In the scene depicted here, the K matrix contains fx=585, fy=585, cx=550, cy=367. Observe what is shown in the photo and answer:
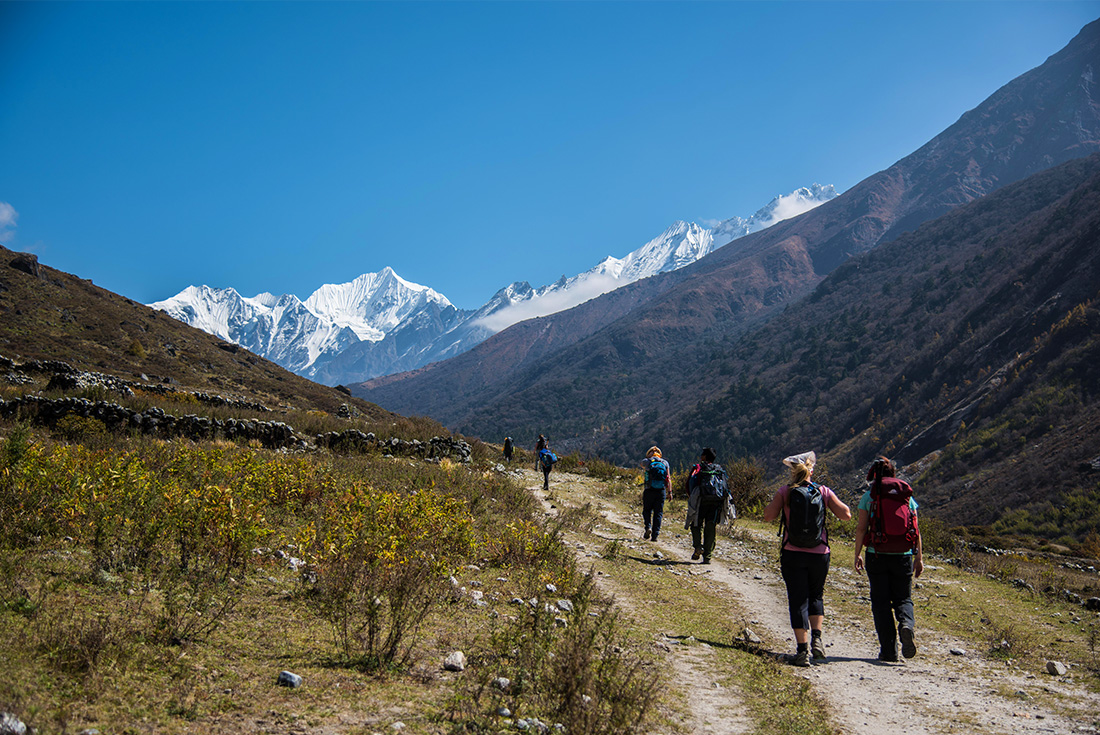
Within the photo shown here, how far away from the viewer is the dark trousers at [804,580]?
615cm

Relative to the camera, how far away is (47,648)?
3.66 m

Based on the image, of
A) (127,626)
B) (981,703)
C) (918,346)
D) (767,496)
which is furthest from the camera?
(918,346)

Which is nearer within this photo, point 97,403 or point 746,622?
point 746,622

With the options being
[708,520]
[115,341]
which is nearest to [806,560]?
[708,520]

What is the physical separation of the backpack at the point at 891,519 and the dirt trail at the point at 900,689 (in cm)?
122

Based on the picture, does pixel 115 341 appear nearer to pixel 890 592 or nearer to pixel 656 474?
pixel 656 474

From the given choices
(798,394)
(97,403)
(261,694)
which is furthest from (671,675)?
(798,394)

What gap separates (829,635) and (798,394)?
128 m

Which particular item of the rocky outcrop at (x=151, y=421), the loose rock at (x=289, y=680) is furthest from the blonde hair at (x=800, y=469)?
the rocky outcrop at (x=151, y=421)

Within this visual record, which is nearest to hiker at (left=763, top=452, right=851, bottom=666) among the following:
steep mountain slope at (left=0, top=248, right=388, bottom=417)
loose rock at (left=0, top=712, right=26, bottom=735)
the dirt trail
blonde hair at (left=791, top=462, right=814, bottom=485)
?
blonde hair at (left=791, top=462, right=814, bottom=485)

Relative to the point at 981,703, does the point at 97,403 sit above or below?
above

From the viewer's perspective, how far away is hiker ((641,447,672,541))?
39.4ft

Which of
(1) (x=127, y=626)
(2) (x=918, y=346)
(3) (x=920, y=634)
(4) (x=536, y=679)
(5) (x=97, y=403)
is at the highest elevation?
(2) (x=918, y=346)

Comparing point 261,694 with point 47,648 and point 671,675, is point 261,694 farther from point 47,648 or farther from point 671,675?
point 671,675
